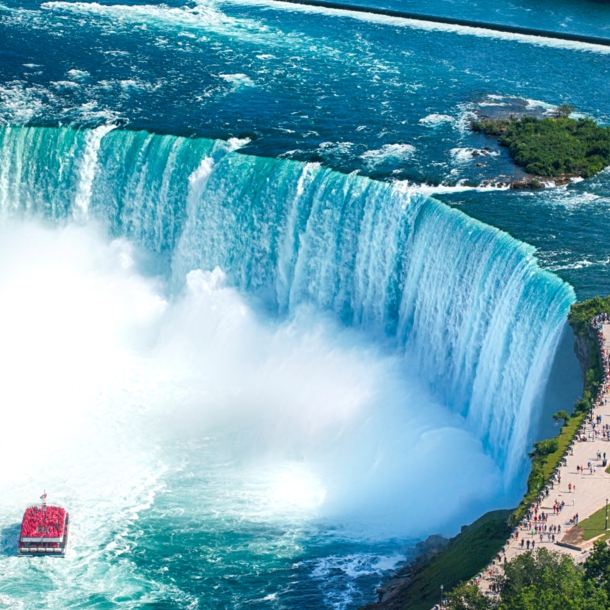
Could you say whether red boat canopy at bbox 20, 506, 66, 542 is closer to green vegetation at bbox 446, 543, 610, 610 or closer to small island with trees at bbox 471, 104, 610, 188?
green vegetation at bbox 446, 543, 610, 610

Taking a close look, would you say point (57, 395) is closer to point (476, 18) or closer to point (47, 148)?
point (47, 148)

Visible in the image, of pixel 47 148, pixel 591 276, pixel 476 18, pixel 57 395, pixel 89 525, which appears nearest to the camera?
pixel 89 525

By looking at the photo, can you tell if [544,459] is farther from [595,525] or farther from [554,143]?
[554,143]

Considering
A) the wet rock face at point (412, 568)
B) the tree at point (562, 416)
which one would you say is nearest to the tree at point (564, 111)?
the tree at point (562, 416)

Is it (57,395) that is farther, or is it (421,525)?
(57,395)

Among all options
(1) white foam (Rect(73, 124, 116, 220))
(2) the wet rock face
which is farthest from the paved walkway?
(1) white foam (Rect(73, 124, 116, 220))

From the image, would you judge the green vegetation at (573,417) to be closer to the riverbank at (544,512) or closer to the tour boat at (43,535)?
the riverbank at (544,512)

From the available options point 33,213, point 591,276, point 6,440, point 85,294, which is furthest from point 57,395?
point 591,276
